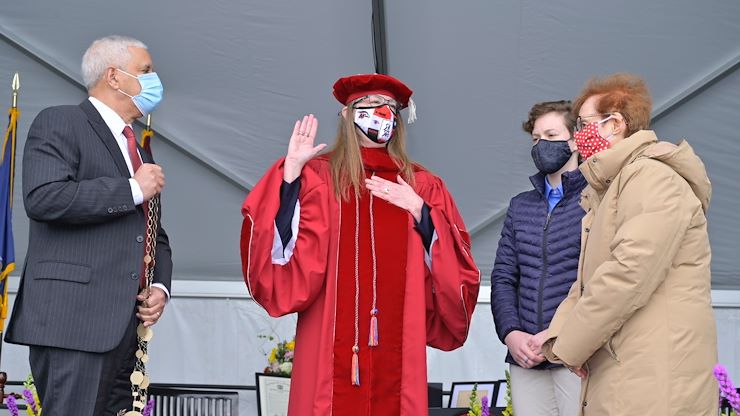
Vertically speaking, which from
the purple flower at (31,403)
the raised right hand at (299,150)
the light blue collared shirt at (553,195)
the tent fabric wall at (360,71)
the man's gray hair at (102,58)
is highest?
the tent fabric wall at (360,71)

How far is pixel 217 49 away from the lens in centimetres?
561

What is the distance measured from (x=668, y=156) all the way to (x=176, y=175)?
3.83 metres

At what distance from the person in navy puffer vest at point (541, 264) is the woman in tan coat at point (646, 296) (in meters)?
0.62

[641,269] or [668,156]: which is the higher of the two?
[668,156]

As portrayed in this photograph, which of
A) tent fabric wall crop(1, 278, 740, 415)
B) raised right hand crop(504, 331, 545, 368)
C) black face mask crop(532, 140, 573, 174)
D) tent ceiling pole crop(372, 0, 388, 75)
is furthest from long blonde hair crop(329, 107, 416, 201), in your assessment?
tent fabric wall crop(1, 278, 740, 415)

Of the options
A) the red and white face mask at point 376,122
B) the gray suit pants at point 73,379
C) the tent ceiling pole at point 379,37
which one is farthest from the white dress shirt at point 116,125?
the tent ceiling pole at point 379,37

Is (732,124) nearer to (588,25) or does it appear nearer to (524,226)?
(588,25)

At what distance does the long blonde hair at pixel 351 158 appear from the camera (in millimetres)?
3803

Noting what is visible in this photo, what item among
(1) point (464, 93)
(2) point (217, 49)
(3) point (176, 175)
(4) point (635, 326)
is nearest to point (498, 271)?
(4) point (635, 326)

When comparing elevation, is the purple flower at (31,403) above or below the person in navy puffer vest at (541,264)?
below

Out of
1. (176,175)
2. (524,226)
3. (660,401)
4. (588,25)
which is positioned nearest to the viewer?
(660,401)

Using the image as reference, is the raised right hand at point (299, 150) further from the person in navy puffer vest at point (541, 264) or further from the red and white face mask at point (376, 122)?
the person in navy puffer vest at point (541, 264)

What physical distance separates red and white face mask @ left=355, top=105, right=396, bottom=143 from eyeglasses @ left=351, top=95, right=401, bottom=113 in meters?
0.02

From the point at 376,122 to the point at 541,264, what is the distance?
839mm
